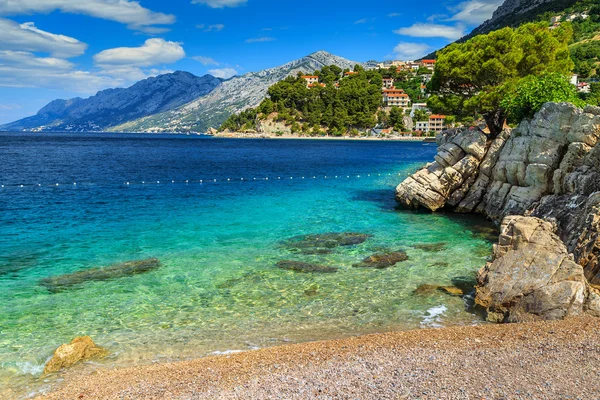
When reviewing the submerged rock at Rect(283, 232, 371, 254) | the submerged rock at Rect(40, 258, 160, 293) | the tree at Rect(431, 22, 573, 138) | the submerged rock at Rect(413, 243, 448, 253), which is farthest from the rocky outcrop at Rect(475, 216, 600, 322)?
the tree at Rect(431, 22, 573, 138)

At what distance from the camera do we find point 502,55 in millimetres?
33344

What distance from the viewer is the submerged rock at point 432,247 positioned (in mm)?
20922

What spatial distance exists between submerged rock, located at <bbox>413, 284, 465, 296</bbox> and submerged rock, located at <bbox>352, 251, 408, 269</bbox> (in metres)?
2.79

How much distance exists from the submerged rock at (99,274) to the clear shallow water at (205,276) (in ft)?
1.59

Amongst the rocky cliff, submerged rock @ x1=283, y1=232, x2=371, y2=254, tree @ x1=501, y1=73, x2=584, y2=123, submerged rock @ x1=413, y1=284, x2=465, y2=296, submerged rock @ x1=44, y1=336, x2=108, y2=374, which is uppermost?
tree @ x1=501, y1=73, x2=584, y2=123

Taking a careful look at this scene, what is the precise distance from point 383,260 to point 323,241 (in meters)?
Answer: 4.62

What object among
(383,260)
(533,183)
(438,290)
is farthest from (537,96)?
(438,290)

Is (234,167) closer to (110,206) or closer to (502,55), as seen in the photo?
(110,206)

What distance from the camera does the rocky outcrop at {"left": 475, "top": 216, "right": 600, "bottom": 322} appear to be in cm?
1191

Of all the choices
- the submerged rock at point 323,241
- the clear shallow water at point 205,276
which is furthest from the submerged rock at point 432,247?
the submerged rock at point 323,241

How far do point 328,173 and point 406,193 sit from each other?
99.8ft

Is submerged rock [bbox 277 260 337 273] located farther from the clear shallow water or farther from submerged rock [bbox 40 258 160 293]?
submerged rock [bbox 40 258 160 293]

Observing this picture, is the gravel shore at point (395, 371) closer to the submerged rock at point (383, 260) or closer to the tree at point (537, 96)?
the submerged rock at point (383, 260)

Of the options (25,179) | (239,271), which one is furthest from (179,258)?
(25,179)
